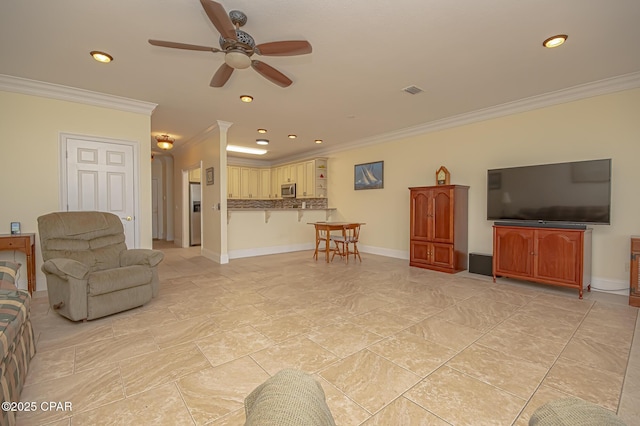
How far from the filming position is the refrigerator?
7598mm

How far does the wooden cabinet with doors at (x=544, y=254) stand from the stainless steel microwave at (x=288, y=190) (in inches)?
206

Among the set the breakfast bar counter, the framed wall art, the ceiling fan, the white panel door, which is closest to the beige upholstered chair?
the white panel door

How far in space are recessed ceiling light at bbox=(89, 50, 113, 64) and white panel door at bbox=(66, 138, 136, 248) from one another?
57.6 inches

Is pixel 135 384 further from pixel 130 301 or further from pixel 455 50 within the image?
pixel 455 50

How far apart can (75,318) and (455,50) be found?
4.42m

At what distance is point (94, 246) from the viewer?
3248 millimetres

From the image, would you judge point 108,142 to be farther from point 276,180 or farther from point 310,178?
point 276,180

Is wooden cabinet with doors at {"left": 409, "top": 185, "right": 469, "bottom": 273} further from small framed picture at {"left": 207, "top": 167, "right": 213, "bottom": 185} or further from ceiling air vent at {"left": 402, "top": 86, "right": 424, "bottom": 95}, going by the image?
small framed picture at {"left": 207, "top": 167, "right": 213, "bottom": 185}

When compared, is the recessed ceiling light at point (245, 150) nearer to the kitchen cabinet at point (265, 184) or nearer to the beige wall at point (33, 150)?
the kitchen cabinet at point (265, 184)

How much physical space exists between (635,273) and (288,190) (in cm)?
685

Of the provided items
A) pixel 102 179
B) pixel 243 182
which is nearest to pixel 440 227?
pixel 102 179

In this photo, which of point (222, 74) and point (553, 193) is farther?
point (553, 193)

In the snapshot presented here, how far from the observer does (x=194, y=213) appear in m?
7.69

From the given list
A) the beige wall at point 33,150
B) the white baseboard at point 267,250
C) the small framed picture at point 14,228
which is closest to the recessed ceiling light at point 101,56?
the beige wall at point 33,150
